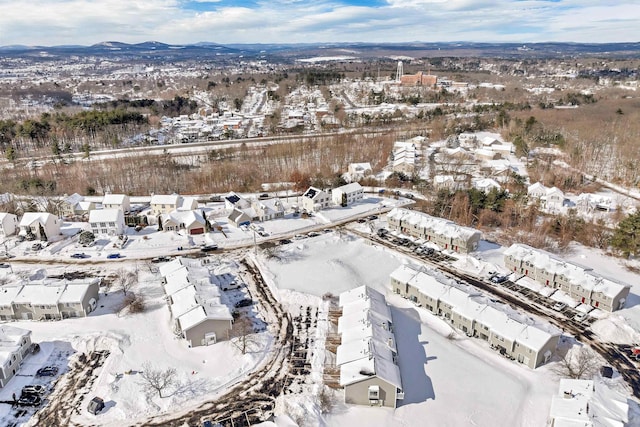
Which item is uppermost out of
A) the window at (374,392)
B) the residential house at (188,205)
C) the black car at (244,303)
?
the residential house at (188,205)

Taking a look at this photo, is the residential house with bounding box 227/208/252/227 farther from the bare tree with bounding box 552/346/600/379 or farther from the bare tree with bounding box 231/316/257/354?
the bare tree with bounding box 552/346/600/379

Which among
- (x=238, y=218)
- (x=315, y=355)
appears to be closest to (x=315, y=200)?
(x=238, y=218)

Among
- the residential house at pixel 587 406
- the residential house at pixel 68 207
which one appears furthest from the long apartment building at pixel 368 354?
the residential house at pixel 68 207

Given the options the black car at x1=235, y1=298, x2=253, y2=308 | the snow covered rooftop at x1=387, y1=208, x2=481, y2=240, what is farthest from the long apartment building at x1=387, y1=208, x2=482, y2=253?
the black car at x1=235, y1=298, x2=253, y2=308

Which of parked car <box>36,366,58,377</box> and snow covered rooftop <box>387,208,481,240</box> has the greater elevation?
snow covered rooftop <box>387,208,481,240</box>

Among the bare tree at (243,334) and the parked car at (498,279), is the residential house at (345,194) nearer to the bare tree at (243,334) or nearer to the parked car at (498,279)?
the parked car at (498,279)

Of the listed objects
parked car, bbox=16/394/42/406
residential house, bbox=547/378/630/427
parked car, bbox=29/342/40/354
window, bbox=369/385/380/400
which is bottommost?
parked car, bbox=16/394/42/406
